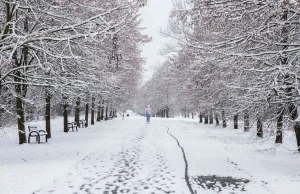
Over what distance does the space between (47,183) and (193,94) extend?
57.4 feet

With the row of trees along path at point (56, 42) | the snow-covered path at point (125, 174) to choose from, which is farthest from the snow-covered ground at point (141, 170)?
the row of trees along path at point (56, 42)

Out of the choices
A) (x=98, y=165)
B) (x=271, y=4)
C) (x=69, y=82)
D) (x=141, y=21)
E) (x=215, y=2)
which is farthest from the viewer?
(x=141, y=21)

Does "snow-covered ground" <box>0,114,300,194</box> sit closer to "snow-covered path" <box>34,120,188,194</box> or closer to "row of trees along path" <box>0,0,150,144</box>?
"snow-covered path" <box>34,120,188,194</box>

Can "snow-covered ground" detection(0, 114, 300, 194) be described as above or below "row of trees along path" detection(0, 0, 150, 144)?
below

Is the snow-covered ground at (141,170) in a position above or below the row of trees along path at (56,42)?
below

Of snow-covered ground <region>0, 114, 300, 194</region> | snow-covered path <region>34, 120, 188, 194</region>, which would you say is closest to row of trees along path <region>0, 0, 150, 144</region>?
snow-covered ground <region>0, 114, 300, 194</region>

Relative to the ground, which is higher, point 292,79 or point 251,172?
point 292,79

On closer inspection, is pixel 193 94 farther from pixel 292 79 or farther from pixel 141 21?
pixel 292 79

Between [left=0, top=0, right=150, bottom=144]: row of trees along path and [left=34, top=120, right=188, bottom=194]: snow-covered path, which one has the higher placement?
[left=0, top=0, right=150, bottom=144]: row of trees along path

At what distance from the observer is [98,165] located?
803 cm

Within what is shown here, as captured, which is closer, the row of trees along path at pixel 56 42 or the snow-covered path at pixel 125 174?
the snow-covered path at pixel 125 174

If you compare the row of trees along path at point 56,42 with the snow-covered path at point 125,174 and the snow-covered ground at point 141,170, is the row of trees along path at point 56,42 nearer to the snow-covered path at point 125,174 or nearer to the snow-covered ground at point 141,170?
the snow-covered ground at point 141,170

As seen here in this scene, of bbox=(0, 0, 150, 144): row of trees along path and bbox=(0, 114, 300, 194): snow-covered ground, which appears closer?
bbox=(0, 114, 300, 194): snow-covered ground

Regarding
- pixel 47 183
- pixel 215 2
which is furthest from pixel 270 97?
pixel 47 183
